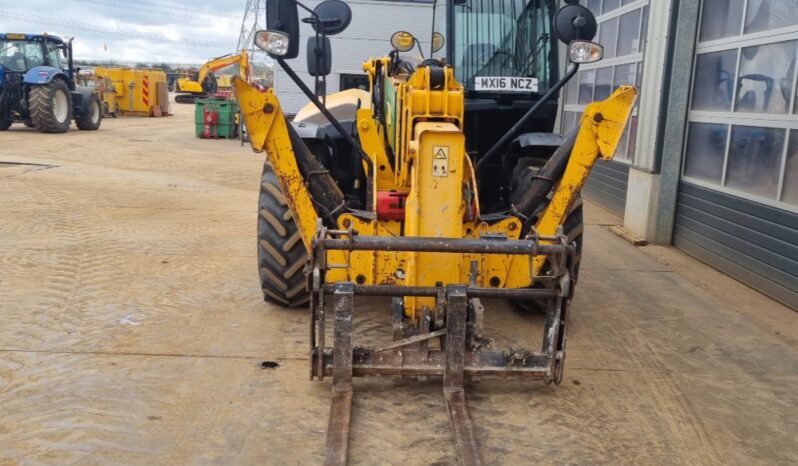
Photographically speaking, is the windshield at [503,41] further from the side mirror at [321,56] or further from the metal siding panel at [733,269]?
the metal siding panel at [733,269]

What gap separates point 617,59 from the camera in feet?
34.6

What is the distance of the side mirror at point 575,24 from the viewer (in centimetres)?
456

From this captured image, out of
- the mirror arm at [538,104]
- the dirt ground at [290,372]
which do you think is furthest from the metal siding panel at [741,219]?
the mirror arm at [538,104]

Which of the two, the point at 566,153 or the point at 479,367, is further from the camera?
the point at 566,153

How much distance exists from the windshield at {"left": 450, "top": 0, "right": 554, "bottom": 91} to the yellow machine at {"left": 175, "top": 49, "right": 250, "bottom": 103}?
1511cm

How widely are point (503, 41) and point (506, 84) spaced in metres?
0.52

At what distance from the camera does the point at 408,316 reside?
4262mm

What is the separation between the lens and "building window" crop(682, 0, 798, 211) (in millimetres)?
6328

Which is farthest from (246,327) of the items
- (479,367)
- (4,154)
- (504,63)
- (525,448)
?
(4,154)

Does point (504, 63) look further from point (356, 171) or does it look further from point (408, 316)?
point (408, 316)

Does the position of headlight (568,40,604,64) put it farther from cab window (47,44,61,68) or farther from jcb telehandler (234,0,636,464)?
cab window (47,44,61,68)

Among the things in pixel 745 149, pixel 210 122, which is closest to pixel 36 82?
pixel 210 122

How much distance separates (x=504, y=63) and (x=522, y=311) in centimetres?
199

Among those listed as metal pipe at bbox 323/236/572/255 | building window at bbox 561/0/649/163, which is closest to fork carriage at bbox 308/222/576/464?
metal pipe at bbox 323/236/572/255
